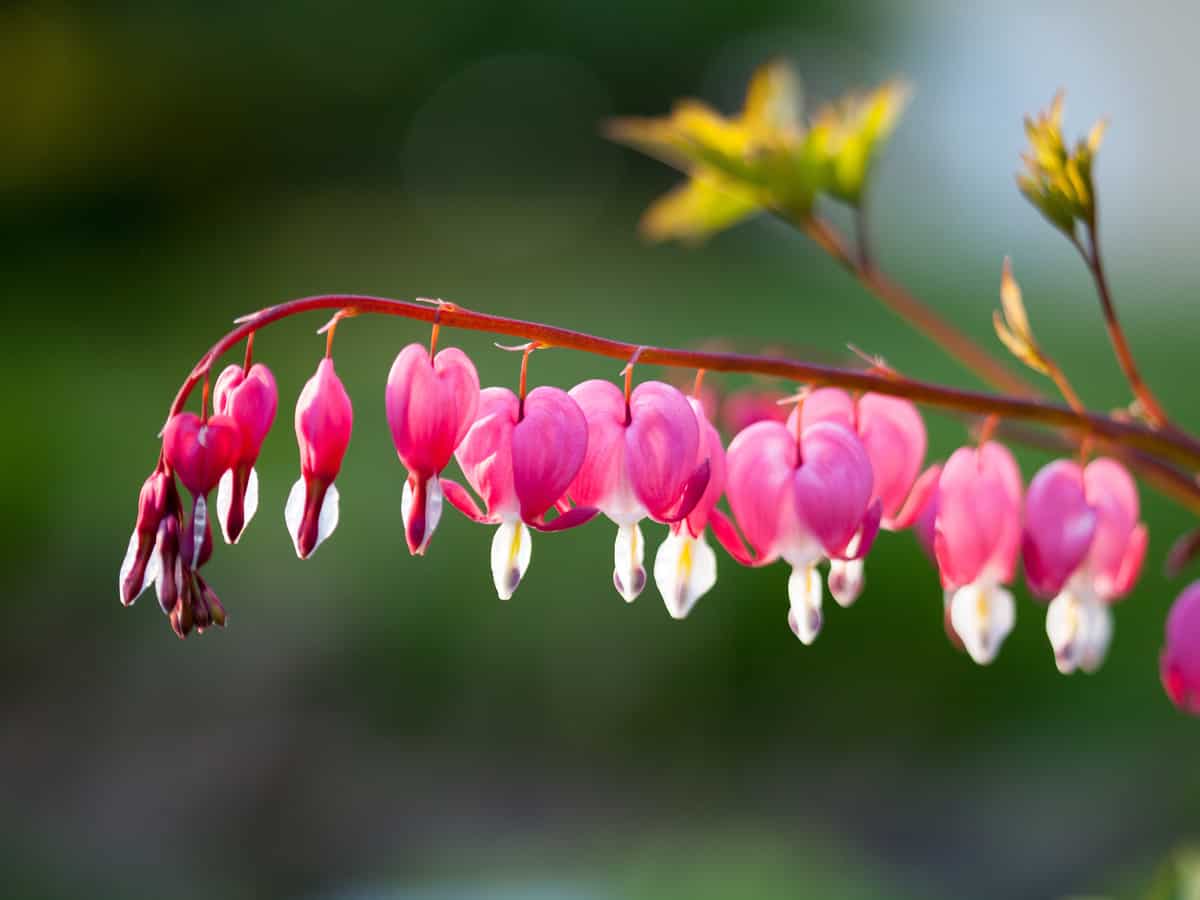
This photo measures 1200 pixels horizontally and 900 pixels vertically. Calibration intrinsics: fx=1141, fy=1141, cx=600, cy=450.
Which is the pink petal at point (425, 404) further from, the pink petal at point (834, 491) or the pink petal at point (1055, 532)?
the pink petal at point (1055, 532)

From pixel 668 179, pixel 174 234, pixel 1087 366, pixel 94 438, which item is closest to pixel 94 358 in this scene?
pixel 94 438

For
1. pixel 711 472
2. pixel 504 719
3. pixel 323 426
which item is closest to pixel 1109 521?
pixel 711 472

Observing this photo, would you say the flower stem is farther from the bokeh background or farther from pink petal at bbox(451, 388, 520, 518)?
the bokeh background

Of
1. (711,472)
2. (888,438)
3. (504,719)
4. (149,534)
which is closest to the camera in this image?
(149,534)

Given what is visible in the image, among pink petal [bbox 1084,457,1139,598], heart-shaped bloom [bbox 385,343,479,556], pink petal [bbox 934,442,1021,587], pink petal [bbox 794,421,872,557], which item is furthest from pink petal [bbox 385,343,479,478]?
pink petal [bbox 1084,457,1139,598]

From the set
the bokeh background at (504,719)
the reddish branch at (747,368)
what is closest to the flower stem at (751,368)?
the reddish branch at (747,368)

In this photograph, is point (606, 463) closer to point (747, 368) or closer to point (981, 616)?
point (747, 368)
